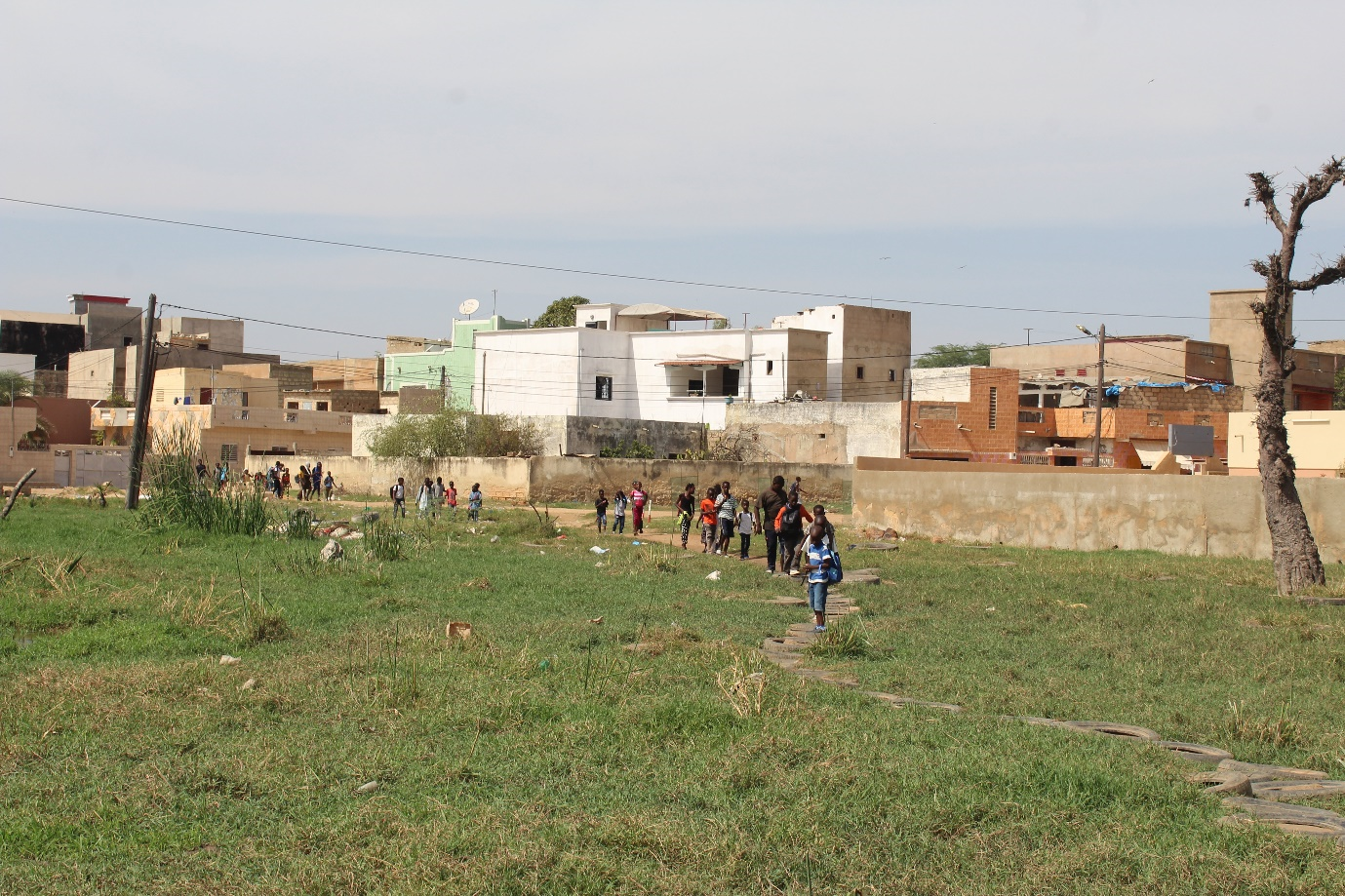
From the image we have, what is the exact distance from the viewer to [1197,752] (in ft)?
25.6

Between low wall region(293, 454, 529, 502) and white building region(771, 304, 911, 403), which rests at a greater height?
white building region(771, 304, 911, 403)

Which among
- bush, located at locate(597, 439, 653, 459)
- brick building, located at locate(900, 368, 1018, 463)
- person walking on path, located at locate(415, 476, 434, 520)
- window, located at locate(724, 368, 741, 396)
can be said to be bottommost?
person walking on path, located at locate(415, 476, 434, 520)

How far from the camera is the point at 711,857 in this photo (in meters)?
5.71

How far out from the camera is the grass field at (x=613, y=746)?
5.67 meters

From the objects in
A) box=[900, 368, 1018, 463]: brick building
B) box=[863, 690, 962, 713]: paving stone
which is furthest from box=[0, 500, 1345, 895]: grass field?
box=[900, 368, 1018, 463]: brick building

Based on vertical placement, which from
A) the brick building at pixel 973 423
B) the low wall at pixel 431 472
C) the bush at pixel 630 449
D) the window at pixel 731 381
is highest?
the window at pixel 731 381

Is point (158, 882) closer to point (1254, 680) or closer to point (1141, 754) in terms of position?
point (1141, 754)

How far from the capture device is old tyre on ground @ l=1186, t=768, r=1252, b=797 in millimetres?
6805

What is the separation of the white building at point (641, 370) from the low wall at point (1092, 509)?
2970cm

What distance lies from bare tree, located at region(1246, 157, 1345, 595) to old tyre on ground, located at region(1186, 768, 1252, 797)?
35.2ft

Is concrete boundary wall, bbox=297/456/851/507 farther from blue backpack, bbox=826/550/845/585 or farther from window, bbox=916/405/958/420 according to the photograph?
blue backpack, bbox=826/550/845/585

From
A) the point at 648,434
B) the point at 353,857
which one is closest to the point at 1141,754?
the point at 353,857

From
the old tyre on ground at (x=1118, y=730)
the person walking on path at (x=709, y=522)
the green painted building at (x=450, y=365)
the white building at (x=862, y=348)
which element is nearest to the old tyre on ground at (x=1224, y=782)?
the old tyre on ground at (x=1118, y=730)

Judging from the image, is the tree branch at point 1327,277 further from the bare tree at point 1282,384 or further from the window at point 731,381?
the window at point 731,381
